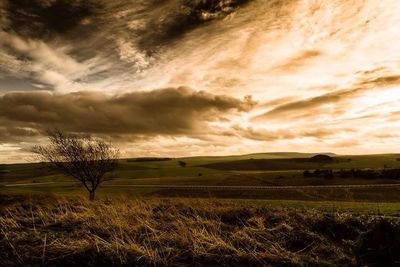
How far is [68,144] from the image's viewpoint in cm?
3931

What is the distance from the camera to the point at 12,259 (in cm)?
685

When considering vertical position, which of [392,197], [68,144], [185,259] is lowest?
[392,197]

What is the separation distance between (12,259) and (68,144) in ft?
113

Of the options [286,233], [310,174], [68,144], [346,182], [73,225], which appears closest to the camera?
[286,233]

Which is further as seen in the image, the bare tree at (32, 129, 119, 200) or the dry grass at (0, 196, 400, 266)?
the bare tree at (32, 129, 119, 200)

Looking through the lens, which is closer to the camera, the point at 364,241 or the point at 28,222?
the point at 364,241

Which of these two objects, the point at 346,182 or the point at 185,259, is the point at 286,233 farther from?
the point at 346,182

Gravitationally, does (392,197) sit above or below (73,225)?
below

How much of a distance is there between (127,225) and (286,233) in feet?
13.6

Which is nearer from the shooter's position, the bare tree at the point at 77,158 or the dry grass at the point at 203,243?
the dry grass at the point at 203,243

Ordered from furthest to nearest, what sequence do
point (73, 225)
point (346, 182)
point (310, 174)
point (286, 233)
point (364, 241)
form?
point (310, 174) < point (346, 182) < point (73, 225) < point (286, 233) < point (364, 241)

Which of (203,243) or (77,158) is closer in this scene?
(203,243)

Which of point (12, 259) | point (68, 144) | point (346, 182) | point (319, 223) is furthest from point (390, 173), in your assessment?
point (12, 259)

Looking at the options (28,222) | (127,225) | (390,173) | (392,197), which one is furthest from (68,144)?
(390,173)
